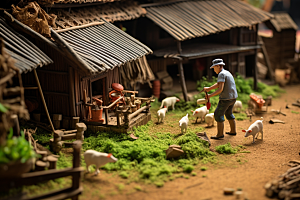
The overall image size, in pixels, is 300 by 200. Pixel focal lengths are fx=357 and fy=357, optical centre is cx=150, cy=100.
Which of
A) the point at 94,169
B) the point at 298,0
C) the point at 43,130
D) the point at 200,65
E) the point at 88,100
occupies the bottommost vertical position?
the point at 94,169

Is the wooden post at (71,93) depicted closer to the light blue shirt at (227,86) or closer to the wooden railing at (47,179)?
the wooden railing at (47,179)

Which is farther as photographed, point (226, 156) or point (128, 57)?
point (128, 57)

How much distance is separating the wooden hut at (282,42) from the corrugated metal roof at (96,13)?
1049 centimetres

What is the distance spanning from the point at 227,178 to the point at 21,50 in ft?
22.6

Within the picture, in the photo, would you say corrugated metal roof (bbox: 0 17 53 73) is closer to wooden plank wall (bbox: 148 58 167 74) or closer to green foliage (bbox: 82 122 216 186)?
green foliage (bbox: 82 122 216 186)

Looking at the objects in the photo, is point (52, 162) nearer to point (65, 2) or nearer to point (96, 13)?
point (65, 2)

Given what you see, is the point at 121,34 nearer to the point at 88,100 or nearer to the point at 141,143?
the point at 88,100

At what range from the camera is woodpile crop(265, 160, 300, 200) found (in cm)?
844

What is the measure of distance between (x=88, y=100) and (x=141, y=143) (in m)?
2.57

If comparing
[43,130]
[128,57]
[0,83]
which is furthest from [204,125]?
[0,83]

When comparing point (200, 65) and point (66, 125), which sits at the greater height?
point (200, 65)

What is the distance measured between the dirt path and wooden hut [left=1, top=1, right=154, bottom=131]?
11.0 ft

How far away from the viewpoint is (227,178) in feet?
31.4

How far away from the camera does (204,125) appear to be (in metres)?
13.9
